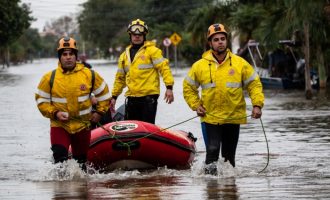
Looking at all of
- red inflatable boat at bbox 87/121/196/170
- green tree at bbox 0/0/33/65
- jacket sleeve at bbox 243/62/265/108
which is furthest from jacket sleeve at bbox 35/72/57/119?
green tree at bbox 0/0/33/65

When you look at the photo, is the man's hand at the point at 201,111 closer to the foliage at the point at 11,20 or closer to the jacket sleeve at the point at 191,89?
the jacket sleeve at the point at 191,89

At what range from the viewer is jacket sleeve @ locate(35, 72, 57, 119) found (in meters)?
11.1

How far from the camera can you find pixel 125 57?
13602 mm

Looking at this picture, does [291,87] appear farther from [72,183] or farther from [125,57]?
[72,183]

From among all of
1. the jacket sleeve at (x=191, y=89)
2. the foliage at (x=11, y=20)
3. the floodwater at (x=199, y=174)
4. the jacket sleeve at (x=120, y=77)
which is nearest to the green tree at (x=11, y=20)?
the foliage at (x=11, y=20)

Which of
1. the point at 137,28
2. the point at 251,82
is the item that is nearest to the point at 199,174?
the point at 251,82

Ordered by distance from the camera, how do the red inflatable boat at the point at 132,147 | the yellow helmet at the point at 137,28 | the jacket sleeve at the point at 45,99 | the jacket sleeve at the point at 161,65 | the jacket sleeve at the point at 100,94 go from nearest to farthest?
the jacket sleeve at the point at 45,99 → the jacket sleeve at the point at 100,94 → the red inflatable boat at the point at 132,147 → the yellow helmet at the point at 137,28 → the jacket sleeve at the point at 161,65

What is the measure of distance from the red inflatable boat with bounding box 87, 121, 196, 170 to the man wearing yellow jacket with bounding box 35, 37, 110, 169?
0.81 metres

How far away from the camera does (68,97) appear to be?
11203mm

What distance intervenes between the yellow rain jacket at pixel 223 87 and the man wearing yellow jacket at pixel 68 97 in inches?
40.1

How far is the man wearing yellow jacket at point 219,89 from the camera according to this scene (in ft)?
36.2

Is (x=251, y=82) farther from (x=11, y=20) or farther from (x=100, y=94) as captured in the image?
(x=11, y=20)

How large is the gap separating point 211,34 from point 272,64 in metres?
28.8

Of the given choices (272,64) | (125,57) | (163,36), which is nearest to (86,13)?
(163,36)
